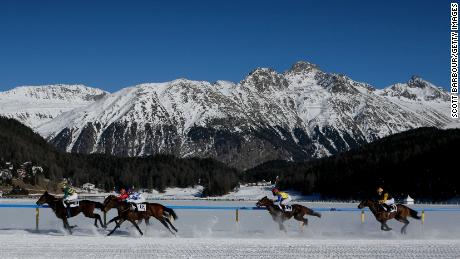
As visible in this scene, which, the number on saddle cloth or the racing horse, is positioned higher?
the number on saddle cloth

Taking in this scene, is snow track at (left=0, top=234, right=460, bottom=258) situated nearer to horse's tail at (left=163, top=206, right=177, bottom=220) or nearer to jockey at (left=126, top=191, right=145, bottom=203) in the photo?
jockey at (left=126, top=191, right=145, bottom=203)

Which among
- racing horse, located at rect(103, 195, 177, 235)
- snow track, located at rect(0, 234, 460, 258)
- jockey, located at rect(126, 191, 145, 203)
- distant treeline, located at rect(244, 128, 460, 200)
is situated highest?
distant treeline, located at rect(244, 128, 460, 200)

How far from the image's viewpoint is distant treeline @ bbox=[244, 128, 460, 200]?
5851 inches

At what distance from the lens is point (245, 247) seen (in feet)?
81.7

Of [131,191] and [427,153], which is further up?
[427,153]

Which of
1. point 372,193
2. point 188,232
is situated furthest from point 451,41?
point 372,193

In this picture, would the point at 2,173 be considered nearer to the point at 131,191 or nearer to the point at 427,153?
the point at 427,153

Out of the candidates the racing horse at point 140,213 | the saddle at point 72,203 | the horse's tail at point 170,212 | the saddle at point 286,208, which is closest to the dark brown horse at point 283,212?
the saddle at point 286,208

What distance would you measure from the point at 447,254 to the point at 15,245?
16050 millimetres

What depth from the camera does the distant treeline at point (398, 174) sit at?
488 ft

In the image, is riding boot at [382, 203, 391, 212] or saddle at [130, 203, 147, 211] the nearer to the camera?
saddle at [130, 203, 147, 211]

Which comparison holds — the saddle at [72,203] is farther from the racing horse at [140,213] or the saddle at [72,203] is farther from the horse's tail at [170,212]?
the horse's tail at [170,212]

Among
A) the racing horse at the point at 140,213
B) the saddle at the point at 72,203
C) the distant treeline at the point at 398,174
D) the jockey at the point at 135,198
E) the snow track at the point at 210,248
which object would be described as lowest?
the snow track at the point at 210,248

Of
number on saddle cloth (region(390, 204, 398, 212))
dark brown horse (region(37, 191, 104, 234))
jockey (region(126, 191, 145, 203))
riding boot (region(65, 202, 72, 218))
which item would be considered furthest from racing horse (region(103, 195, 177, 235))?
number on saddle cloth (region(390, 204, 398, 212))
